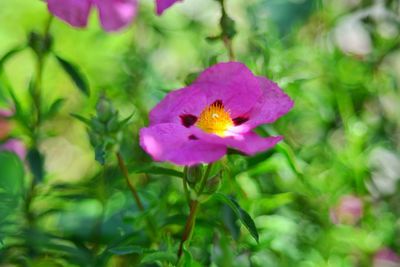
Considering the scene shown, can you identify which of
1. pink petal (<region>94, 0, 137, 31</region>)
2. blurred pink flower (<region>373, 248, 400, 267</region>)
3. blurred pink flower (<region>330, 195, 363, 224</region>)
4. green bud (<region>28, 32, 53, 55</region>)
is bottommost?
blurred pink flower (<region>373, 248, 400, 267</region>)

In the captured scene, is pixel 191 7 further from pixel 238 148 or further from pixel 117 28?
pixel 238 148

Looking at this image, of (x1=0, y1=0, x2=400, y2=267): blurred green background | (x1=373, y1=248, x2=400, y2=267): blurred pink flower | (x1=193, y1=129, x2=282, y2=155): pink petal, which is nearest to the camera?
(x1=193, y1=129, x2=282, y2=155): pink petal

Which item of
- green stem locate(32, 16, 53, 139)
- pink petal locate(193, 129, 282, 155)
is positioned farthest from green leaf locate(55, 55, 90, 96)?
pink petal locate(193, 129, 282, 155)

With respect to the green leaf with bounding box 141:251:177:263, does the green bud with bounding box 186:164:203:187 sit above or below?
above

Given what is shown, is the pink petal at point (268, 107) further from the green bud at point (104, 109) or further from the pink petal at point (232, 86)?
the green bud at point (104, 109)

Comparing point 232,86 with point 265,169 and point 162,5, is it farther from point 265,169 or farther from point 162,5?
point 265,169

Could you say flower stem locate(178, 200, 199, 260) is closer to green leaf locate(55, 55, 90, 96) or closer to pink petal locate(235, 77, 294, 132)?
pink petal locate(235, 77, 294, 132)

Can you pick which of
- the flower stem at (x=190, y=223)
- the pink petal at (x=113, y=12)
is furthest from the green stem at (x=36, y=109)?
the flower stem at (x=190, y=223)

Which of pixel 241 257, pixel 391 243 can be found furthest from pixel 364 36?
pixel 241 257
